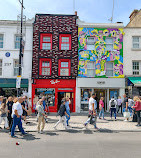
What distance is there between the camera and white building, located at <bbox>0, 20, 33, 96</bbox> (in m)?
18.0

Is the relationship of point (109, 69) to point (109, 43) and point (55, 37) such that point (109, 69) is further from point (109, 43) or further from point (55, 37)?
point (55, 37)

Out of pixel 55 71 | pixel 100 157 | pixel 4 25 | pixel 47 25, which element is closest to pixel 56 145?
pixel 100 157

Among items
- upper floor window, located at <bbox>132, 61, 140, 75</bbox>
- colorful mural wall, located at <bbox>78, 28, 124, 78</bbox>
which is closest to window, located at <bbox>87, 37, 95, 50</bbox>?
colorful mural wall, located at <bbox>78, 28, 124, 78</bbox>

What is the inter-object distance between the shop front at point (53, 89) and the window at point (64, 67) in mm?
825

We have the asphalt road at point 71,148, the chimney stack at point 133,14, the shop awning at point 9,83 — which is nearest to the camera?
the asphalt road at point 71,148

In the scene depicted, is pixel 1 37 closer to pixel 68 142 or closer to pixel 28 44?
pixel 28 44

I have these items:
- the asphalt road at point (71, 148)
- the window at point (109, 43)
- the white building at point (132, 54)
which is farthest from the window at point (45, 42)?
the asphalt road at point (71, 148)

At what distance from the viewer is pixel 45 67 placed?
733 inches

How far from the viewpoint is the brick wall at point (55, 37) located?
60.3 feet

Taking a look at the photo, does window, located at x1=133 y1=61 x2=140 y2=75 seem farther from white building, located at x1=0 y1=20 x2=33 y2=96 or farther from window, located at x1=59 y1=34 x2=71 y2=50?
white building, located at x1=0 y1=20 x2=33 y2=96

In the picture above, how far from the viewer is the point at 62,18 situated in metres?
19.0

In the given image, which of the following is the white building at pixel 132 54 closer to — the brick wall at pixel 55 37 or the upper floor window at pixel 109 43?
the upper floor window at pixel 109 43

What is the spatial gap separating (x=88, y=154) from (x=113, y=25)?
16388 millimetres

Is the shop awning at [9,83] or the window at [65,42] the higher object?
the window at [65,42]
